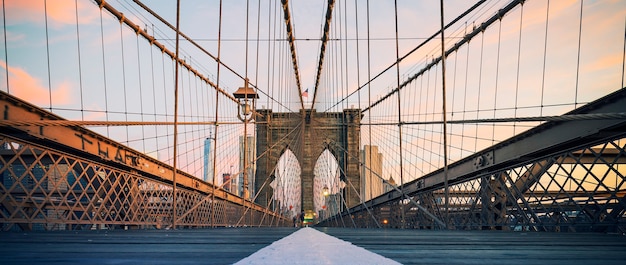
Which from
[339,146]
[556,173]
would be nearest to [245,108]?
[339,146]

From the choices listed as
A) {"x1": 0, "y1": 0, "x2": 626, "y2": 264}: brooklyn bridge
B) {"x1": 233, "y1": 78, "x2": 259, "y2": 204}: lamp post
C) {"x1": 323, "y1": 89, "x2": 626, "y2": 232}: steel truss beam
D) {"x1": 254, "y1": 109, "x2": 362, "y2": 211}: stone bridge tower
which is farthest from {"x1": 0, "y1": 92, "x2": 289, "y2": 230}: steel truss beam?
{"x1": 254, "y1": 109, "x2": 362, "y2": 211}: stone bridge tower

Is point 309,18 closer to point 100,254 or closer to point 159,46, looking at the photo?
point 159,46

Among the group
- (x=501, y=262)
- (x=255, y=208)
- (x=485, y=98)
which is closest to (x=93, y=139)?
(x=501, y=262)

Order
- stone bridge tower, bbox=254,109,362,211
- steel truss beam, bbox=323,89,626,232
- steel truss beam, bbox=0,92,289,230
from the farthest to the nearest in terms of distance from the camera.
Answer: stone bridge tower, bbox=254,109,362,211 < steel truss beam, bbox=0,92,289,230 < steel truss beam, bbox=323,89,626,232

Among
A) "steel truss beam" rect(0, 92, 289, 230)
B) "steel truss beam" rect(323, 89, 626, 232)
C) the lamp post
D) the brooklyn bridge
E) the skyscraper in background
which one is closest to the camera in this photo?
the brooklyn bridge

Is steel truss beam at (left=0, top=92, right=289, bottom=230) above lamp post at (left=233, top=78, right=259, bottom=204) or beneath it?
beneath

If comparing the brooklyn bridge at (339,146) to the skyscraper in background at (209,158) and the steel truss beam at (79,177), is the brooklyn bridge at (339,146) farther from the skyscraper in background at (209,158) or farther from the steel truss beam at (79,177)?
the skyscraper in background at (209,158)

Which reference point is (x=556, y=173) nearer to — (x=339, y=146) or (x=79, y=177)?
(x=79, y=177)

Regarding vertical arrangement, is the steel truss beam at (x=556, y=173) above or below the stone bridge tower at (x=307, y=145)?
below

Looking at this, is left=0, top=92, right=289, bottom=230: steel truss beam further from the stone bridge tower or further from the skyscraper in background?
the stone bridge tower

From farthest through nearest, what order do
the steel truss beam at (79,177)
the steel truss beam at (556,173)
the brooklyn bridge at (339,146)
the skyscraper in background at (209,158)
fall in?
the skyscraper in background at (209,158) < the steel truss beam at (79,177) < the steel truss beam at (556,173) < the brooklyn bridge at (339,146)

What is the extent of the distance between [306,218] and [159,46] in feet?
81.3

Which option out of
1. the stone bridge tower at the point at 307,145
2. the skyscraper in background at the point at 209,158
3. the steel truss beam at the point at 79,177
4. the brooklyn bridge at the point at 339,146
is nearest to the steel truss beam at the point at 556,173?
the brooklyn bridge at the point at 339,146

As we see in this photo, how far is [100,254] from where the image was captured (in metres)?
1.64
